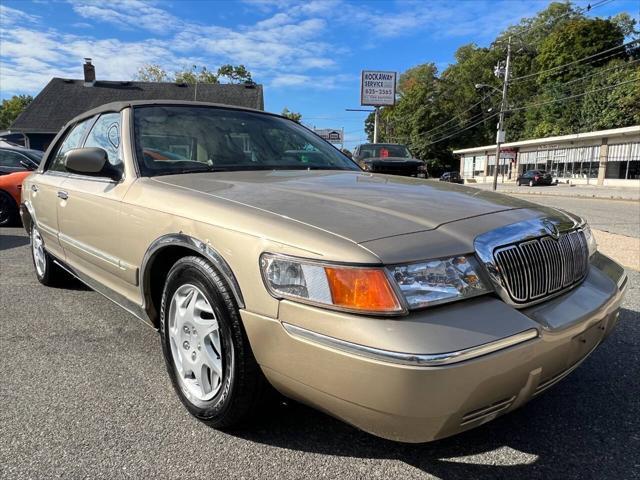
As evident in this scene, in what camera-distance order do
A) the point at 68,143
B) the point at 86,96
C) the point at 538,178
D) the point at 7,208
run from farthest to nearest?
the point at 538,178 < the point at 86,96 < the point at 7,208 < the point at 68,143

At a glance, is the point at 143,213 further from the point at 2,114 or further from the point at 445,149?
the point at 2,114

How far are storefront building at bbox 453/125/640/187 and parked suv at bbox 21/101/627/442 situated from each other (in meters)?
38.1

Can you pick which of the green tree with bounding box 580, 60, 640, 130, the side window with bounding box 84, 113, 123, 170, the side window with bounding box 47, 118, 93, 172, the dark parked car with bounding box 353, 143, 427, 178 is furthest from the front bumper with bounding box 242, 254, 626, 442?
the green tree with bounding box 580, 60, 640, 130

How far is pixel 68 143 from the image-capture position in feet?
13.7

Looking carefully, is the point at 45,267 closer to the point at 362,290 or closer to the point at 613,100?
the point at 362,290

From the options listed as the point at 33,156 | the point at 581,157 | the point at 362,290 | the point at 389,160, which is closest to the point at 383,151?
the point at 389,160

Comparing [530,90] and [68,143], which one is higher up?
[530,90]

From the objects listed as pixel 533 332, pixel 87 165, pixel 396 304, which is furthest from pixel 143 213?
pixel 533 332

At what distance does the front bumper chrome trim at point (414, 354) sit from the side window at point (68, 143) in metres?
3.04

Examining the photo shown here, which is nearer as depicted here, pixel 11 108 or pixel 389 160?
pixel 389 160

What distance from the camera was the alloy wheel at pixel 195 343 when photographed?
7.25 feet

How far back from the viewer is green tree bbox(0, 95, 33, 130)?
3509 inches

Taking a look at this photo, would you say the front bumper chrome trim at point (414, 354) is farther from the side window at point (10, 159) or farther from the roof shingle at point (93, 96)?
the roof shingle at point (93, 96)

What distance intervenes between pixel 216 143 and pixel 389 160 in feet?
32.6
